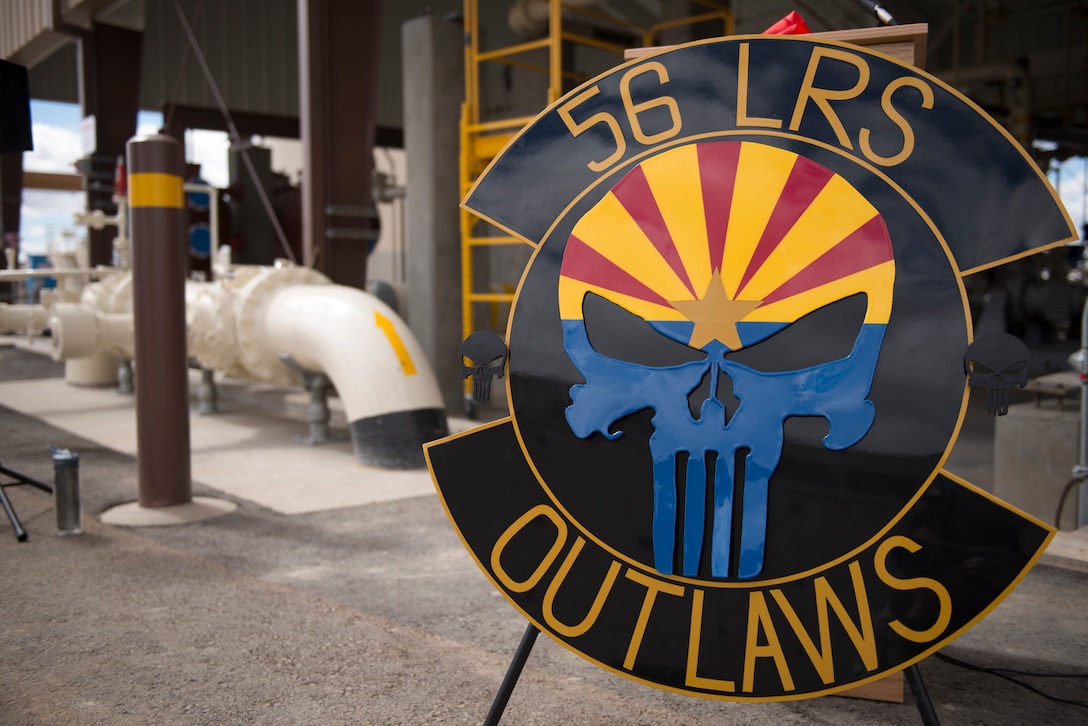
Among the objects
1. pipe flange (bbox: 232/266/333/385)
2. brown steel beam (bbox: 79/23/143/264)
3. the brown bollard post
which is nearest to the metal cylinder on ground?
the brown bollard post

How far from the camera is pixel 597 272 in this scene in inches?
66.2

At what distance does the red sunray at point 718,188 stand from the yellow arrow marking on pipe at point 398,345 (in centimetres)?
351

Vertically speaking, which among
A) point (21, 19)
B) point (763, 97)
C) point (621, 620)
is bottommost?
point (621, 620)

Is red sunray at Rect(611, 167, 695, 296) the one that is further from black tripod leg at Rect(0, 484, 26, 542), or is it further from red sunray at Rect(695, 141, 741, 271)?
black tripod leg at Rect(0, 484, 26, 542)

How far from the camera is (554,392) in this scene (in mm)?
1689

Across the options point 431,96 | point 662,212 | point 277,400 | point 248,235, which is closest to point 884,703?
point 662,212

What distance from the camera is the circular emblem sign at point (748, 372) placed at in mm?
1494

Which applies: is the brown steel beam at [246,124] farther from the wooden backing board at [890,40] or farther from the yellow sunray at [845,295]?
the yellow sunray at [845,295]

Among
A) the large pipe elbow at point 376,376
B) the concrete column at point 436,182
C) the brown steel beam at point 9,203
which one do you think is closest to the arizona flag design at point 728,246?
the large pipe elbow at point 376,376

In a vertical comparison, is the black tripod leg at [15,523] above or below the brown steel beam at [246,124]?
below

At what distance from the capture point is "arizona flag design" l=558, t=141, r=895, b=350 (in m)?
1.55

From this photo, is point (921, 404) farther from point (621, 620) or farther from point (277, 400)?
point (277, 400)

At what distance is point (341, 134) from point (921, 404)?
5993mm

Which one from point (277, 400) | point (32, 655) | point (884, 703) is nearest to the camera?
point (884, 703)
